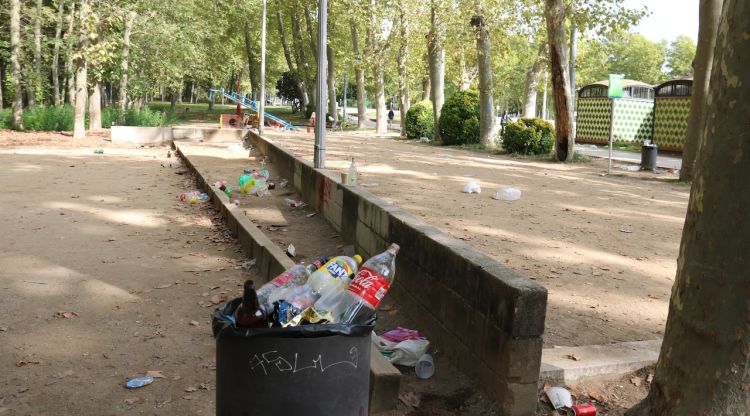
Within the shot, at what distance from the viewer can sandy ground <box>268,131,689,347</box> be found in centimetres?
577

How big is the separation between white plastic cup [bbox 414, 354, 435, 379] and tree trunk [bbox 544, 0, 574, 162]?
16.3m

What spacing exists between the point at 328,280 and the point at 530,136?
1926 cm

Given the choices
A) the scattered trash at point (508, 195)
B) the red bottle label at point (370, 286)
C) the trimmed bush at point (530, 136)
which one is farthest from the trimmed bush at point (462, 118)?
the red bottle label at point (370, 286)

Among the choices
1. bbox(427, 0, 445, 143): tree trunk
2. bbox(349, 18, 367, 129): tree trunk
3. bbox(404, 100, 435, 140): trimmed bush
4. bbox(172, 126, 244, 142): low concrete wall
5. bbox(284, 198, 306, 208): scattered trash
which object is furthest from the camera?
bbox(349, 18, 367, 129): tree trunk

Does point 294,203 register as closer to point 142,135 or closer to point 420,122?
point 142,135

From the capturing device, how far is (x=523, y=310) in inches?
151

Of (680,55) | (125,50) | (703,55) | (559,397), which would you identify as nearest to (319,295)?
(559,397)

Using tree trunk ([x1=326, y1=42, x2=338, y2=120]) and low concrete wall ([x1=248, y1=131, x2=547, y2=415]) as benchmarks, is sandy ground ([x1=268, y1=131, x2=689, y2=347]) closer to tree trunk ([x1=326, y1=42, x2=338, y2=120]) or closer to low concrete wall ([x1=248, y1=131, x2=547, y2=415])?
low concrete wall ([x1=248, y1=131, x2=547, y2=415])

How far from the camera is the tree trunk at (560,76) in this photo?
19.2 m

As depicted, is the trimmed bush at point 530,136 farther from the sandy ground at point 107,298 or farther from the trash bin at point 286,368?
the trash bin at point 286,368

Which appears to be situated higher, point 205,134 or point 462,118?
point 462,118

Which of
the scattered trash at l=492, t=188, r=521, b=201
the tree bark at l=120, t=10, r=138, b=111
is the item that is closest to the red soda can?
the scattered trash at l=492, t=188, r=521, b=201

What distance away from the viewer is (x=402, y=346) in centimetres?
494

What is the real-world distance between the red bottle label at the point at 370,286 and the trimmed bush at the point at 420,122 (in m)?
27.7
